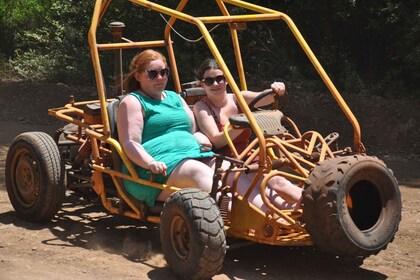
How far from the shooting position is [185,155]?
6.36 metres

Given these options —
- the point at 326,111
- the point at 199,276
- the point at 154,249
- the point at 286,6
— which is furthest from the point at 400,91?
the point at 199,276

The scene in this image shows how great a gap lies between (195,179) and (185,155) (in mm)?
255

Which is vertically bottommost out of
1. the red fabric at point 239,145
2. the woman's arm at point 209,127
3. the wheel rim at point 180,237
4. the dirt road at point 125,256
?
the dirt road at point 125,256

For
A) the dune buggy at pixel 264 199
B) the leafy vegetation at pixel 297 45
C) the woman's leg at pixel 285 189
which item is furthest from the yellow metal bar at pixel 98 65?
the leafy vegetation at pixel 297 45

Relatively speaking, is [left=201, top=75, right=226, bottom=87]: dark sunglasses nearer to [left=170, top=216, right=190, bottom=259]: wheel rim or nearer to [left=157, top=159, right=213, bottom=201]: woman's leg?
[left=157, top=159, right=213, bottom=201]: woman's leg

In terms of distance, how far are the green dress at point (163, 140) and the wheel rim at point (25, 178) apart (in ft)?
3.23

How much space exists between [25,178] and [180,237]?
198 centimetres

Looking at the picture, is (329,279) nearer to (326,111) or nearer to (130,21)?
(326,111)

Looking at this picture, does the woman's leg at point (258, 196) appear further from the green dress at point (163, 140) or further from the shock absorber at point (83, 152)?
the shock absorber at point (83, 152)

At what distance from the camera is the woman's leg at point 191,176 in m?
6.15

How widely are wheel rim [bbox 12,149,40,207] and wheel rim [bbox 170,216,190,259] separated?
1720 millimetres

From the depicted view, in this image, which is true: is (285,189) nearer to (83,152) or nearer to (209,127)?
(209,127)

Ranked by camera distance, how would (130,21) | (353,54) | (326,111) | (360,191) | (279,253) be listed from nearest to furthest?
(360,191) < (279,253) < (326,111) < (353,54) < (130,21)

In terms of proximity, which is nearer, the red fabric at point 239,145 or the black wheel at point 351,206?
the black wheel at point 351,206
